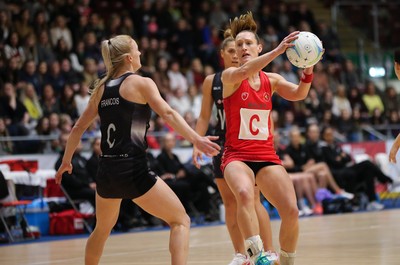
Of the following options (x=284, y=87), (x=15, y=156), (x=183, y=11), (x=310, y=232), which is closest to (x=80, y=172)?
(x=15, y=156)

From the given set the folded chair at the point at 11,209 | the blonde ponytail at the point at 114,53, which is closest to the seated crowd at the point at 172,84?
the folded chair at the point at 11,209

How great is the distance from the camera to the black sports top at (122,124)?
271 inches

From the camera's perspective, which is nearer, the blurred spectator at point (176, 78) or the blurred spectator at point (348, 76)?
the blurred spectator at point (176, 78)

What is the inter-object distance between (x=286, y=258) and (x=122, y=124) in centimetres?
188

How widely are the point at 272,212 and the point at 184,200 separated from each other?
2.50m

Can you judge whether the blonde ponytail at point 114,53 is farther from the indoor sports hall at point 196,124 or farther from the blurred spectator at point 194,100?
the blurred spectator at point 194,100

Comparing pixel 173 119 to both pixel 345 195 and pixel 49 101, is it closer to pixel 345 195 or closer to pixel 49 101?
pixel 49 101

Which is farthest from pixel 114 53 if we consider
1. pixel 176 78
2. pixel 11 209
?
pixel 176 78

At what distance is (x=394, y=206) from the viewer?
746 inches

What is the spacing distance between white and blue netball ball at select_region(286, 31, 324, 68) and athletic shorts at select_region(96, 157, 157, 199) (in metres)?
1.56

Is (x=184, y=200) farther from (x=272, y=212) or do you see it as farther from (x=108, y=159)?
(x=108, y=159)

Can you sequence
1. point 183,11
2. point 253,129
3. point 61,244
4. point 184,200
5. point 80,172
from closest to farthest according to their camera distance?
point 253,129 < point 61,244 < point 80,172 < point 184,200 < point 183,11

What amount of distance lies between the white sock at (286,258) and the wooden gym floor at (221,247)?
3.97ft

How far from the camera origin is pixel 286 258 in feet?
24.6
